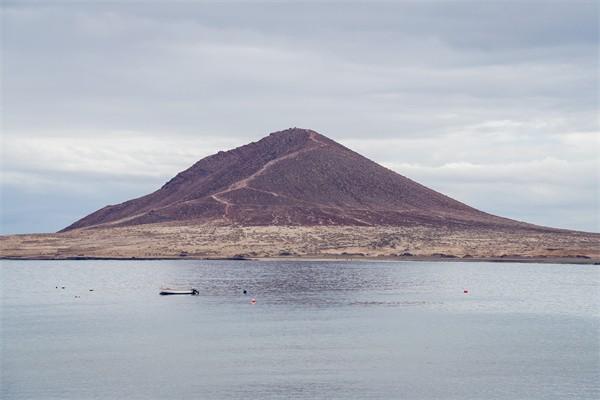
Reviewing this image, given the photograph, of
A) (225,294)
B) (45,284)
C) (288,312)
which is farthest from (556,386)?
(45,284)

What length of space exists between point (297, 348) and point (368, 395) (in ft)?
56.8

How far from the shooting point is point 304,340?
2938 inches

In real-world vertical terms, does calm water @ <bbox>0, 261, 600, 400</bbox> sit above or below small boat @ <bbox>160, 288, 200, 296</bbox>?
below

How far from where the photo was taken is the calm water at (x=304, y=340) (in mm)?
55875

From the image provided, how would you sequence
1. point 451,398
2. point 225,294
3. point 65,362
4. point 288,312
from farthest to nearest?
1. point 225,294
2. point 288,312
3. point 65,362
4. point 451,398

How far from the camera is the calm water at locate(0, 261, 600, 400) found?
5588cm

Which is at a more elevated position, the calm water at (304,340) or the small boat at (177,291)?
the small boat at (177,291)

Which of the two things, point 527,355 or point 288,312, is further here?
point 288,312

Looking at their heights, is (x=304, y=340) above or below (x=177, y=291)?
below

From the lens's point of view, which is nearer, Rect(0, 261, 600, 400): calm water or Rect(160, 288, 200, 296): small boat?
Rect(0, 261, 600, 400): calm water

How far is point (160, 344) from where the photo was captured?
243 ft

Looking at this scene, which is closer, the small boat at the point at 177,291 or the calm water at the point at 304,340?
the calm water at the point at 304,340

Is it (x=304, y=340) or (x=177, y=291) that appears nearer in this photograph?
(x=304, y=340)

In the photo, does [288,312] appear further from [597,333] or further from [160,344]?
[597,333]
